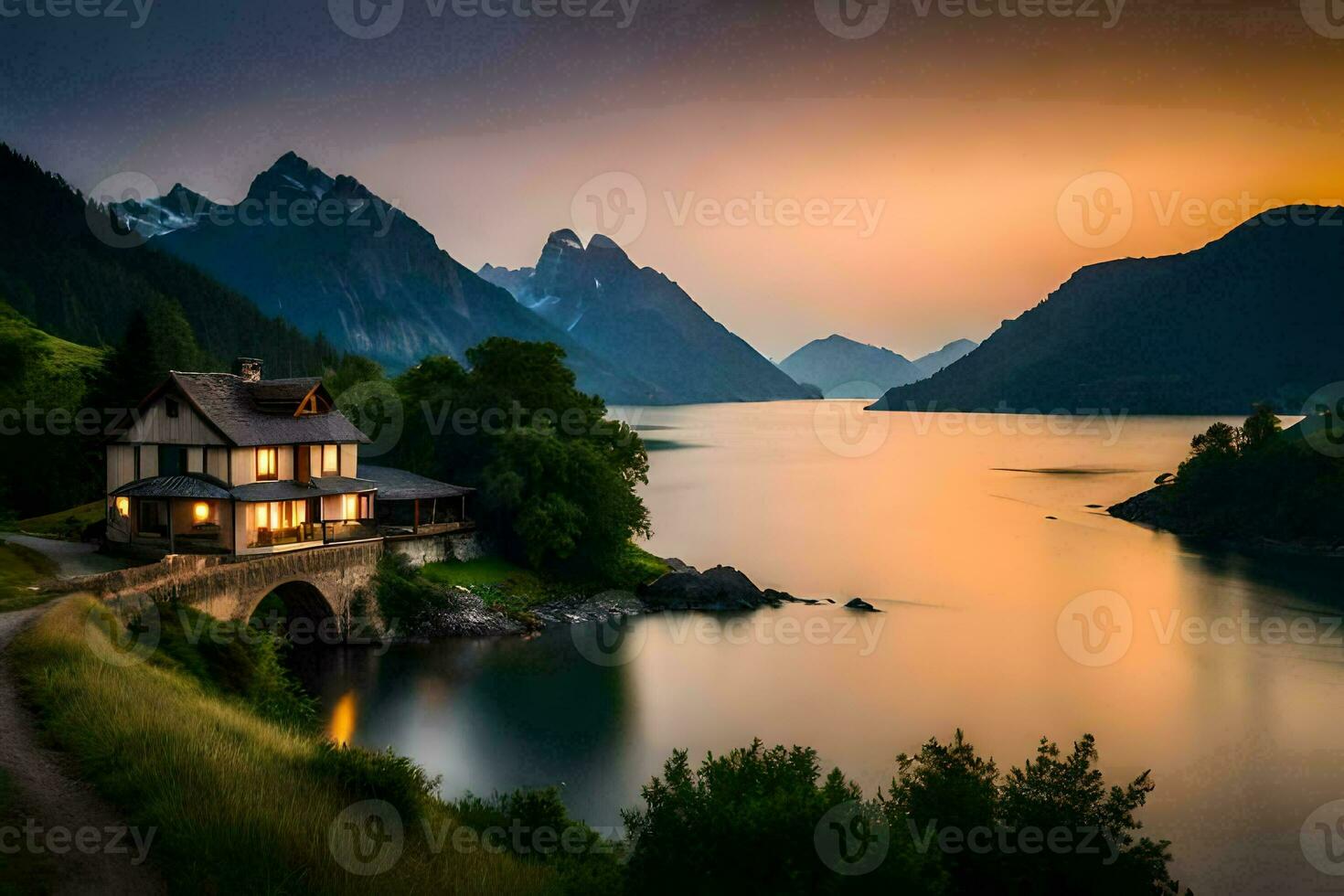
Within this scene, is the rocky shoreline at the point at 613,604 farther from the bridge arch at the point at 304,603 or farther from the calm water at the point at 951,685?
the bridge arch at the point at 304,603

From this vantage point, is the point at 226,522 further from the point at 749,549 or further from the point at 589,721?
the point at 749,549

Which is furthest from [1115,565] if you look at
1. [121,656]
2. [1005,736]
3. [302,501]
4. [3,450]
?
[3,450]

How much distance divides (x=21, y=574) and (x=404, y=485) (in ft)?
65.2

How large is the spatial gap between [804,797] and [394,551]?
30.0 meters

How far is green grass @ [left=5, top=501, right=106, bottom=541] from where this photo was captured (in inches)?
1444

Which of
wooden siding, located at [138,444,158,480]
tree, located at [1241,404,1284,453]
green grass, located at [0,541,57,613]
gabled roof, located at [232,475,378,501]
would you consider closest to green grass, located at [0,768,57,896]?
green grass, located at [0,541,57,613]

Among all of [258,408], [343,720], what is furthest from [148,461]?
[343,720]

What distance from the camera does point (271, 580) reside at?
32.7 m

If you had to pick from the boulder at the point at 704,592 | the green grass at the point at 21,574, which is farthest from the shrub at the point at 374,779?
the boulder at the point at 704,592

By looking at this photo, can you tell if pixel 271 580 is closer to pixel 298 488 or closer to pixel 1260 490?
pixel 298 488

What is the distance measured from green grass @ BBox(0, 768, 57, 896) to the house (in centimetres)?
2356

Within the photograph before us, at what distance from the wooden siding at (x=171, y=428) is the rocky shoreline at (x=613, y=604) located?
449 inches

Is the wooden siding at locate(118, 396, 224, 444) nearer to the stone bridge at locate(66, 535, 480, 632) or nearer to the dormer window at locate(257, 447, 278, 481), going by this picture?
the dormer window at locate(257, 447, 278, 481)

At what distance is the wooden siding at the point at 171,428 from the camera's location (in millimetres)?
34188
